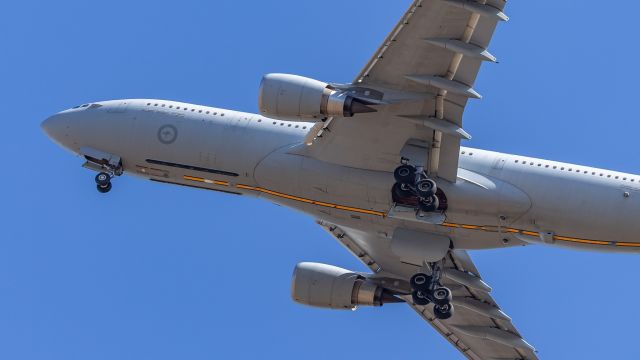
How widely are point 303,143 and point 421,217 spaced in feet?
16.7

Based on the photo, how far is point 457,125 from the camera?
45500 mm

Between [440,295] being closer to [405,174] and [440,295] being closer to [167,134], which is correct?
[405,174]

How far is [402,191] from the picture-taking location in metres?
46.6

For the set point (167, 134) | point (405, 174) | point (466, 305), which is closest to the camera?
point (405, 174)

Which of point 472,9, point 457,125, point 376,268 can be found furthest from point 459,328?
point 472,9

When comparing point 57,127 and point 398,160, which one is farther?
point 57,127

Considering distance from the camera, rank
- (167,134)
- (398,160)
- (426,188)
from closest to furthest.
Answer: (426,188)
(398,160)
(167,134)

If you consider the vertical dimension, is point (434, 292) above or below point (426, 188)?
below

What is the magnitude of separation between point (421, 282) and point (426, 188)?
5.03 metres

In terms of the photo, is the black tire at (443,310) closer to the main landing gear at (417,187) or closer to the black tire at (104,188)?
the main landing gear at (417,187)

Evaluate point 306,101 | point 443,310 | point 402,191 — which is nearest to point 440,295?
point 443,310

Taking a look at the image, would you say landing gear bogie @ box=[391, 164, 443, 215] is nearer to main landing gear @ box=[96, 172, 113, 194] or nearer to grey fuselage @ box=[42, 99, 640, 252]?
grey fuselage @ box=[42, 99, 640, 252]

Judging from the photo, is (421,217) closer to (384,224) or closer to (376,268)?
(384,224)

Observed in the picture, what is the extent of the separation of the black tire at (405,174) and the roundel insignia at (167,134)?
9023 millimetres
